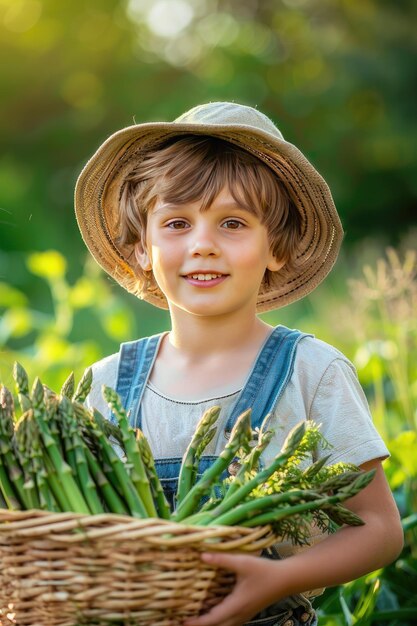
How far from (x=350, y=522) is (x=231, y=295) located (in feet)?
2.47

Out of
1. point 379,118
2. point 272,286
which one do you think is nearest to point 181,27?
point 379,118

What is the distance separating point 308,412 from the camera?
2.86 m

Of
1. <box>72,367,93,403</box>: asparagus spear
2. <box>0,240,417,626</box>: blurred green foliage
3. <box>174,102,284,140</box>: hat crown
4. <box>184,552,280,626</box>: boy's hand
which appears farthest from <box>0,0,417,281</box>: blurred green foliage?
<box>184,552,280,626</box>: boy's hand

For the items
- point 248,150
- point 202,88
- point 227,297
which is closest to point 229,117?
point 248,150

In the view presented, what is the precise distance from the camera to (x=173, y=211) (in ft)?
9.49

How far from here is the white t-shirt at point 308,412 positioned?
275cm

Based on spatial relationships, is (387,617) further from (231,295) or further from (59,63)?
(59,63)

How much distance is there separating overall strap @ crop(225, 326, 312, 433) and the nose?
36 centimetres

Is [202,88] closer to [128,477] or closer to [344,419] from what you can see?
[344,419]

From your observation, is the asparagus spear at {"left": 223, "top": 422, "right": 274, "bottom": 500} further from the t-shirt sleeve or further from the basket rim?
the t-shirt sleeve

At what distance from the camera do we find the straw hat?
289cm

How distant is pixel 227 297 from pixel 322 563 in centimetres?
82

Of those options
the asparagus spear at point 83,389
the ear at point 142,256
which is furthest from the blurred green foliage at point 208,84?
the asparagus spear at point 83,389

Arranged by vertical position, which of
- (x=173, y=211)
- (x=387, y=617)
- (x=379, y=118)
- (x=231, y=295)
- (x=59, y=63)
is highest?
(x=59, y=63)
